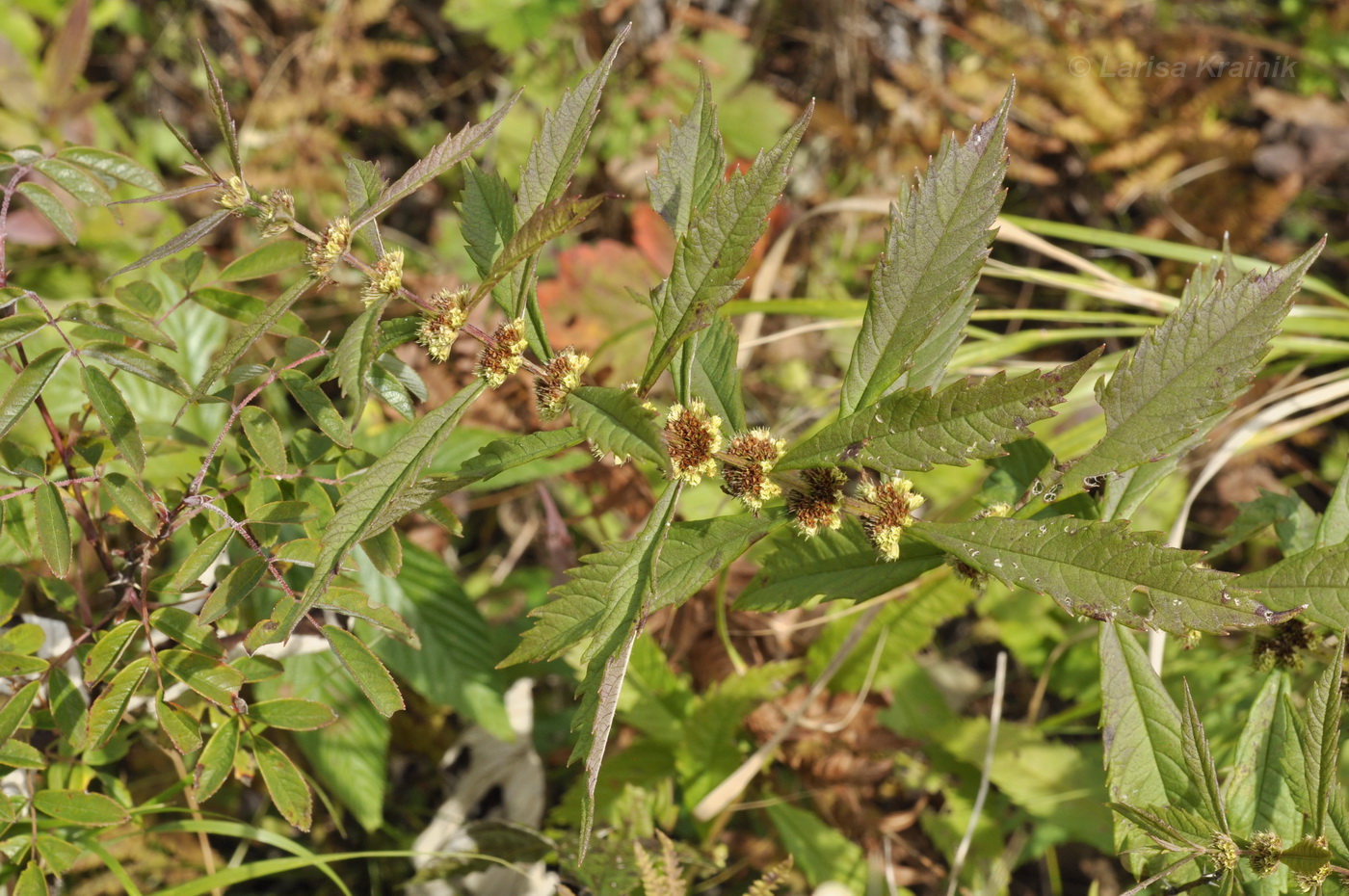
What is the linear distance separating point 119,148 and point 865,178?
2.89 m

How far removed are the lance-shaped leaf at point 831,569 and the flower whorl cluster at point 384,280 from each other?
2.32 feet

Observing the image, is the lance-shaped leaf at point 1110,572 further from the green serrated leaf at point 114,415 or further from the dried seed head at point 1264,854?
the green serrated leaf at point 114,415

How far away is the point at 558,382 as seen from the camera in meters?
1.23

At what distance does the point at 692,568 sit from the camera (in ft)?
4.10

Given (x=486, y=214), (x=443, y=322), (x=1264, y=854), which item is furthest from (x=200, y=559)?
(x=1264, y=854)

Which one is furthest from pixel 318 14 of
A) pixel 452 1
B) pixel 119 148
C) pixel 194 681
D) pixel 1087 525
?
pixel 1087 525

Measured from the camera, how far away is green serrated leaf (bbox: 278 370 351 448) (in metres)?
1.30

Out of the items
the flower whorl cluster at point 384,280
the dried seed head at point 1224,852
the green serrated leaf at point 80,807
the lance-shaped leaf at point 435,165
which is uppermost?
the lance-shaped leaf at point 435,165

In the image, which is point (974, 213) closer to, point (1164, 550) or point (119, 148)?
point (1164, 550)

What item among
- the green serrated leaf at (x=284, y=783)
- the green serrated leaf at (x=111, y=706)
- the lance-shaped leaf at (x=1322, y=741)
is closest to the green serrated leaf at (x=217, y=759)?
the green serrated leaf at (x=284, y=783)

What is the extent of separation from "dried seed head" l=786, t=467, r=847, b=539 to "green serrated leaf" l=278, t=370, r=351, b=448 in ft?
2.08

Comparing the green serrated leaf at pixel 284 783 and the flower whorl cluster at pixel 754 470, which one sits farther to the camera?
the green serrated leaf at pixel 284 783

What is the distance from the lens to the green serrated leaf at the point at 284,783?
145cm

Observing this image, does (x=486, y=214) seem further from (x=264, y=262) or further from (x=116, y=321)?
(x=116, y=321)
